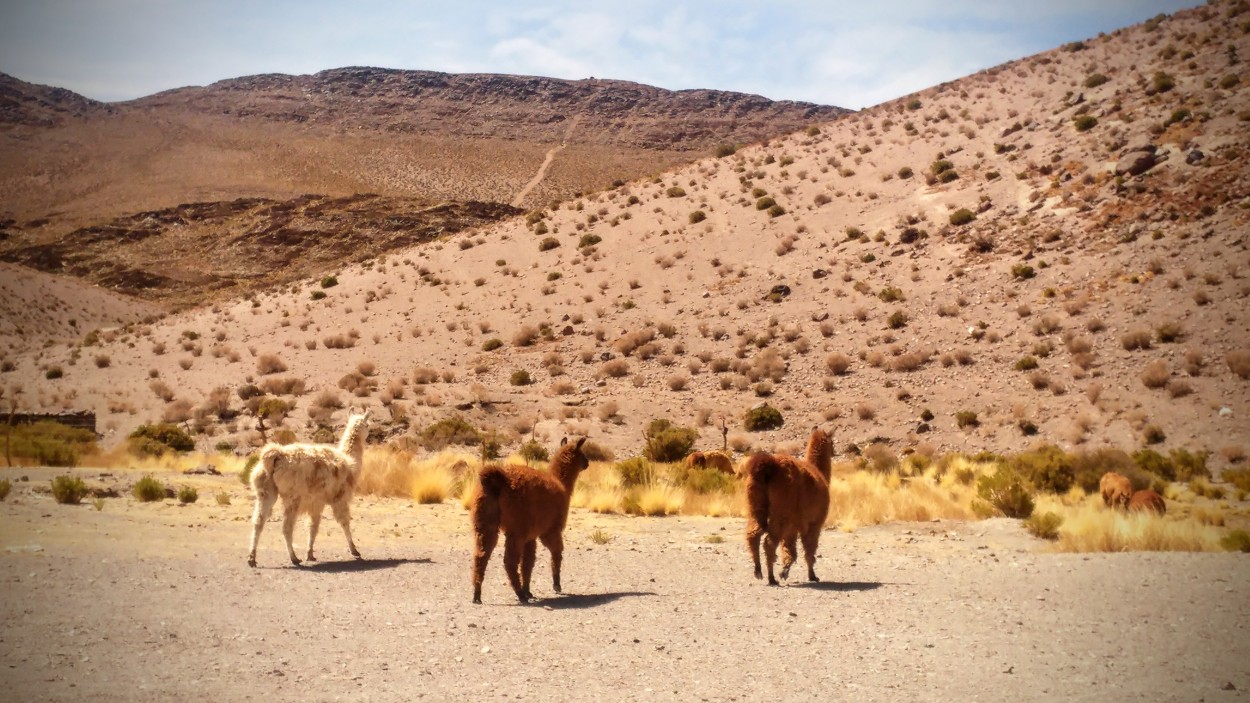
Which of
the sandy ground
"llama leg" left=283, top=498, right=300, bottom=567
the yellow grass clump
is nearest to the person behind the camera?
the sandy ground

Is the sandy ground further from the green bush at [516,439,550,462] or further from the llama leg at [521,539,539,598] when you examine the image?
the green bush at [516,439,550,462]

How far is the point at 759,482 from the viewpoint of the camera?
1018cm

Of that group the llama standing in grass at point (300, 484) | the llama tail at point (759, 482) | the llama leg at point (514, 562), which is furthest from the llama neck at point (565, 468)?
the llama standing in grass at point (300, 484)

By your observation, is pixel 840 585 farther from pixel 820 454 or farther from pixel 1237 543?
pixel 1237 543

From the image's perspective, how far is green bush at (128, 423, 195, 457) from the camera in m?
27.2

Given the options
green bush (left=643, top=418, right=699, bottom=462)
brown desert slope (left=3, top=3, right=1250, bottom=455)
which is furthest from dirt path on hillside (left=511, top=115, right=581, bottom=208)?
green bush (left=643, top=418, right=699, bottom=462)

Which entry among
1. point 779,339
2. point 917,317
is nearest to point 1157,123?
point 917,317

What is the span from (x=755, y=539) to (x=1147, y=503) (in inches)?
380

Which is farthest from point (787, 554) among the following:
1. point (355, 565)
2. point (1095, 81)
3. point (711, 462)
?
point (1095, 81)

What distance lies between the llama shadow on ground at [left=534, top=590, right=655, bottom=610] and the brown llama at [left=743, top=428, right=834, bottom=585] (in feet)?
4.65

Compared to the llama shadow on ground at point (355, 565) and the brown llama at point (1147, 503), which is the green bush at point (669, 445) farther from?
the llama shadow on ground at point (355, 565)

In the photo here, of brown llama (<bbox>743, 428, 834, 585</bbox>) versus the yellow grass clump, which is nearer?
brown llama (<bbox>743, 428, 834, 585</bbox>)

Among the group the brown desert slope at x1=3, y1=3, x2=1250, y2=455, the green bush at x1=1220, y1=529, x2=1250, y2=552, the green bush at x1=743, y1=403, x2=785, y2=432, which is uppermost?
the brown desert slope at x1=3, y1=3, x2=1250, y2=455

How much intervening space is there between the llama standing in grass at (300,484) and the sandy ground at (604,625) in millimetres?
516
